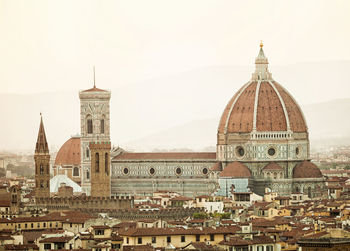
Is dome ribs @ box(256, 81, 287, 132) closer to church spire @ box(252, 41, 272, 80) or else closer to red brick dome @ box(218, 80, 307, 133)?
red brick dome @ box(218, 80, 307, 133)

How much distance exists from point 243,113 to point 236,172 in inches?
299

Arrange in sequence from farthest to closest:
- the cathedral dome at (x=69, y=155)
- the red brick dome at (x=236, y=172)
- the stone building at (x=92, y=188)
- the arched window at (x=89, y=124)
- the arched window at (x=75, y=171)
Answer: the cathedral dome at (x=69, y=155), the arched window at (x=75, y=171), the arched window at (x=89, y=124), the red brick dome at (x=236, y=172), the stone building at (x=92, y=188)

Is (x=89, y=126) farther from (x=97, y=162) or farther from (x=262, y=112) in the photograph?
(x=262, y=112)

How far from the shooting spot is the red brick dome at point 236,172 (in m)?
126

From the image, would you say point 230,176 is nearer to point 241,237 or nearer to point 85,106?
point 85,106

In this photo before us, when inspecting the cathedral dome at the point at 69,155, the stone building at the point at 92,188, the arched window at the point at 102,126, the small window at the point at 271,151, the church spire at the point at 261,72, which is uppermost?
the church spire at the point at 261,72

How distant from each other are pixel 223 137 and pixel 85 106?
1515 centimetres

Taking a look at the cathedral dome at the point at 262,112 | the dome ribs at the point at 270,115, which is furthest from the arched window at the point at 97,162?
the dome ribs at the point at 270,115

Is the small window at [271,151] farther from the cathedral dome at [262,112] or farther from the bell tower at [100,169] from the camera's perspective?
the bell tower at [100,169]

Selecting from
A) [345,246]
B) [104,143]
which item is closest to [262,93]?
[104,143]

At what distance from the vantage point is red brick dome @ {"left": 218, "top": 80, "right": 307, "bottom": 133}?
5157 inches

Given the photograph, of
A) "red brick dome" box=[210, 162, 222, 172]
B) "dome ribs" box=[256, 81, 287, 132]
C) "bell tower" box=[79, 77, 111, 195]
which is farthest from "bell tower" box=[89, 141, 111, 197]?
"dome ribs" box=[256, 81, 287, 132]

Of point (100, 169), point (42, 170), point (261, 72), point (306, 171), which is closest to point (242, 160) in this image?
point (306, 171)

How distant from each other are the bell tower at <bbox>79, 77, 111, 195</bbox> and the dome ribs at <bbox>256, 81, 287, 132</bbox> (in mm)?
16128
